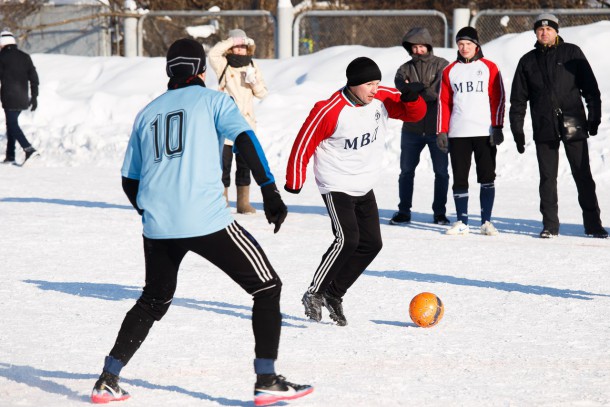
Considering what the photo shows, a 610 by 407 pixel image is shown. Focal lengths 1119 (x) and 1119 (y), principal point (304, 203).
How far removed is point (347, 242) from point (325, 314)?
70cm

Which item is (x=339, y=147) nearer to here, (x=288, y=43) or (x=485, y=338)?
(x=485, y=338)

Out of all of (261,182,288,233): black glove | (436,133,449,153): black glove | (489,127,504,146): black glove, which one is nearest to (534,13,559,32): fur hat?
(489,127,504,146): black glove

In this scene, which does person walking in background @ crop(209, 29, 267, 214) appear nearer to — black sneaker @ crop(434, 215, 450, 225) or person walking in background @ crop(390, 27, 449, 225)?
person walking in background @ crop(390, 27, 449, 225)

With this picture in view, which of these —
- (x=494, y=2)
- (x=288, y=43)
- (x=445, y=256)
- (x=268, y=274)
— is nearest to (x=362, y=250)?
(x=268, y=274)

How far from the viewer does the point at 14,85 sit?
1572cm

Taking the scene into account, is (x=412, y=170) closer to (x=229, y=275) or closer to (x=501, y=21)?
(x=229, y=275)

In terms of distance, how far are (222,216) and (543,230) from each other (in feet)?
19.0

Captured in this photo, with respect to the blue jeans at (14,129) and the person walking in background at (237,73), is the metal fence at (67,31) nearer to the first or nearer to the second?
the blue jeans at (14,129)

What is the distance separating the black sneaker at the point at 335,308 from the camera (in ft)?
21.3

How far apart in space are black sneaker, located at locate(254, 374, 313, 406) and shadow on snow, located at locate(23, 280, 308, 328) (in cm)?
171

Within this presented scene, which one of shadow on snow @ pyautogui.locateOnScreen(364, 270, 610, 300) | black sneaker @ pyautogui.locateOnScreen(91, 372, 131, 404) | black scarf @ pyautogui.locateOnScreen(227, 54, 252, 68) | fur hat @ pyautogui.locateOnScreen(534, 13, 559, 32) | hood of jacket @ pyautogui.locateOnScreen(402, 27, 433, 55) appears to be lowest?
shadow on snow @ pyautogui.locateOnScreen(364, 270, 610, 300)

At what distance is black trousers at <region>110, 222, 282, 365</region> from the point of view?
4738 millimetres

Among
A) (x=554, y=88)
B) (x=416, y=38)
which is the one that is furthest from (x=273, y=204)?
(x=416, y=38)

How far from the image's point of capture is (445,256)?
897 centimetres
